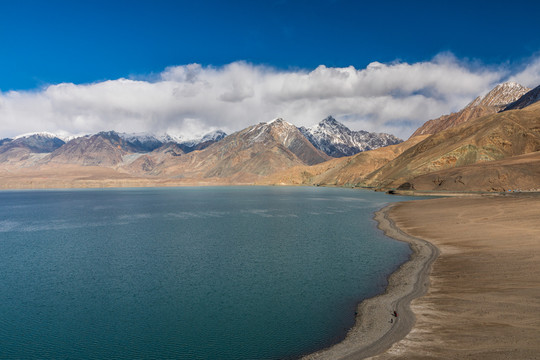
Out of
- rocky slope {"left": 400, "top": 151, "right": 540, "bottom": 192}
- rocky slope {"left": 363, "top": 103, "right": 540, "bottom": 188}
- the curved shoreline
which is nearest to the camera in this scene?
the curved shoreline

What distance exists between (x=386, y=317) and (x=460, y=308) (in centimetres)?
398

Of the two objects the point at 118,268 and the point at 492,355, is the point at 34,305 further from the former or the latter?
the point at 492,355

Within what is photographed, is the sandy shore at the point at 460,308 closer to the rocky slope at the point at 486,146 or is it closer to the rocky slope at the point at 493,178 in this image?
the rocky slope at the point at 493,178

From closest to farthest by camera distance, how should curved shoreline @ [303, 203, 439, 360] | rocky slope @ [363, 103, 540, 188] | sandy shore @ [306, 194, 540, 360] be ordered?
1. sandy shore @ [306, 194, 540, 360]
2. curved shoreline @ [303, 203, 439, 360]
3. rocky slope @ [363, 103, 540, 188]

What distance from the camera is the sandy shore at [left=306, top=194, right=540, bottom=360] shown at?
595 inches

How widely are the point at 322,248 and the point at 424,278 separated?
16.3 m

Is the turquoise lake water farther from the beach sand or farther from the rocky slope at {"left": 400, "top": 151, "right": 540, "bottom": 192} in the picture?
the rocky slope at {"left": 400, "top": 151, "right": 540, "bottom": 192}

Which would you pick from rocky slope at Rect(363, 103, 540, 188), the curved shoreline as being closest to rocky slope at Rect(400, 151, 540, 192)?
rocky slope at Rect(363, 103, 540, 188)

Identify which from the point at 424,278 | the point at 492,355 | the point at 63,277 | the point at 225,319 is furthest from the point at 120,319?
the point at 424,278

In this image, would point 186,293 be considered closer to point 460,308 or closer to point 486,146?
point 460,308

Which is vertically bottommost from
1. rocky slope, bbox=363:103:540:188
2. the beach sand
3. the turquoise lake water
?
the turquoise lake water

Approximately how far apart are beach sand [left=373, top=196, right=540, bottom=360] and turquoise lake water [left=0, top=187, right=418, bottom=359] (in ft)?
13.8

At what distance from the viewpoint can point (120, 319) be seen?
21.7 meters

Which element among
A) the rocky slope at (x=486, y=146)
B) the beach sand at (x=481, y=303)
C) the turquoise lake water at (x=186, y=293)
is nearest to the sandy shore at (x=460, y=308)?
the beach sand at (x=481, y=303)
